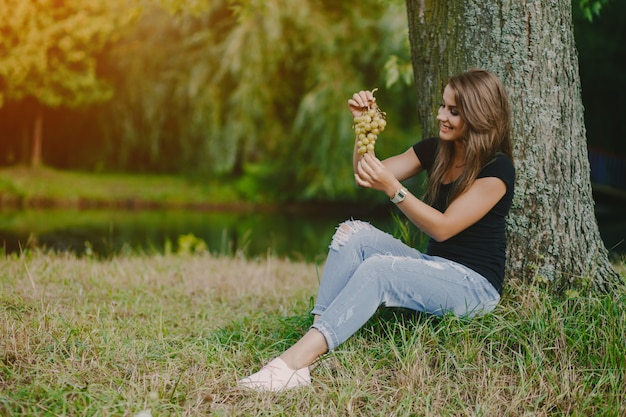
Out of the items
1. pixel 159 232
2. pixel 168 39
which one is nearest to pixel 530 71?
pixel 159 232

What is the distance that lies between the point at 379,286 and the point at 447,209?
0.41 m

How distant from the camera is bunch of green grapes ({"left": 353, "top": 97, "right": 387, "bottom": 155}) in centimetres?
262

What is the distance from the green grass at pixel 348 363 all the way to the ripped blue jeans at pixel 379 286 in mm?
94

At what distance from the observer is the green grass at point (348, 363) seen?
7.36ft

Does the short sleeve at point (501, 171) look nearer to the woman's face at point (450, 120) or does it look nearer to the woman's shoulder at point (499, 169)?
the woman's shoulder at point (499, 169)

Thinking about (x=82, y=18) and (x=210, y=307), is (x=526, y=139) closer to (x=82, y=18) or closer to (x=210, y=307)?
(x=210, y=307)

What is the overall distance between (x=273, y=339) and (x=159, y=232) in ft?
25.3

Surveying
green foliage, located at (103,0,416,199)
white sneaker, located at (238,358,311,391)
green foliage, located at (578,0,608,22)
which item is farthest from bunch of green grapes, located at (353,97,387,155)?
green foliage, located at (103,0,416,199)

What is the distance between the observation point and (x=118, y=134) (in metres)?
15.2

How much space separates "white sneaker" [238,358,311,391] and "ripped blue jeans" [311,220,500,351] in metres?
0.16

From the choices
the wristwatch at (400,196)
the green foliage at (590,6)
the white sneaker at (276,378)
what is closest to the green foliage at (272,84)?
the green foliage at (590,6)

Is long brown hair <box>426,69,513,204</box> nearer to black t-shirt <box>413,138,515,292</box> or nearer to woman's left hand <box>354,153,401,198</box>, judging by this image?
black t-shirt <box>413,138,515,292</box>

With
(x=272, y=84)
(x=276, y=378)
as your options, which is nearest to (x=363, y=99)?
(x=276, y=378)

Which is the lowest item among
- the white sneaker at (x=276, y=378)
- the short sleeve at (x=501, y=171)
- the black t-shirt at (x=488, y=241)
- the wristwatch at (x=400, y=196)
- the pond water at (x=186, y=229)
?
the pond water at (x=186, y=229)
